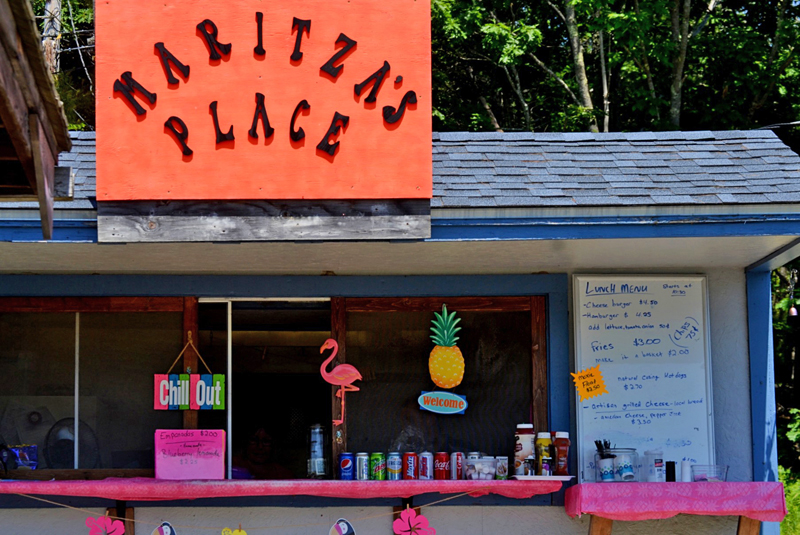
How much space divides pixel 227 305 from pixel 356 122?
2018 millimetres

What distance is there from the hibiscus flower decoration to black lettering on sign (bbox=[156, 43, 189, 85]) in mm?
3322

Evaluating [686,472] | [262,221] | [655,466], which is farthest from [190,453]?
[686,472]

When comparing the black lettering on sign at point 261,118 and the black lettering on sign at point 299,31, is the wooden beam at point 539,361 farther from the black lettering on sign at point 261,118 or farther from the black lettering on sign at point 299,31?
the black lettering on sign at point 299,31

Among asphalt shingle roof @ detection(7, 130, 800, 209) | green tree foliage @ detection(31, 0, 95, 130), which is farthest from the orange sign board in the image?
green tree foliage @ detection(31, 0, 95, 130)

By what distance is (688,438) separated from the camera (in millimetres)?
6875

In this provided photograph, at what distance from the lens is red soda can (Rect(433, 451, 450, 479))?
6816mm

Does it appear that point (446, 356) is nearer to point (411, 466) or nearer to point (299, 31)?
point (411, 466)

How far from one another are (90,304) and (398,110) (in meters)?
2.87

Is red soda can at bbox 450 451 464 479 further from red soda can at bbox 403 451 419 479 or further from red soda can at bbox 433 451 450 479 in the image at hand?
red soda can at bbox 403 451 419 479

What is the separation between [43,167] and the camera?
3.96 metres

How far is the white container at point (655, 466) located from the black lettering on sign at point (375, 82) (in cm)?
324

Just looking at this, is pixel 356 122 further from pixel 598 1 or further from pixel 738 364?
pixel 598 1

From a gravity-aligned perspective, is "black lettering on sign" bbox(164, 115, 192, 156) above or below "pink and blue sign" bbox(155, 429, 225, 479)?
above

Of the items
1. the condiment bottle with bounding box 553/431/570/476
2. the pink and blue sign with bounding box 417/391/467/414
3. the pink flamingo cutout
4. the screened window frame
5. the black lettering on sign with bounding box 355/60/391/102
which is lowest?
the condiment bottle with bounding box 553/431/570/476
